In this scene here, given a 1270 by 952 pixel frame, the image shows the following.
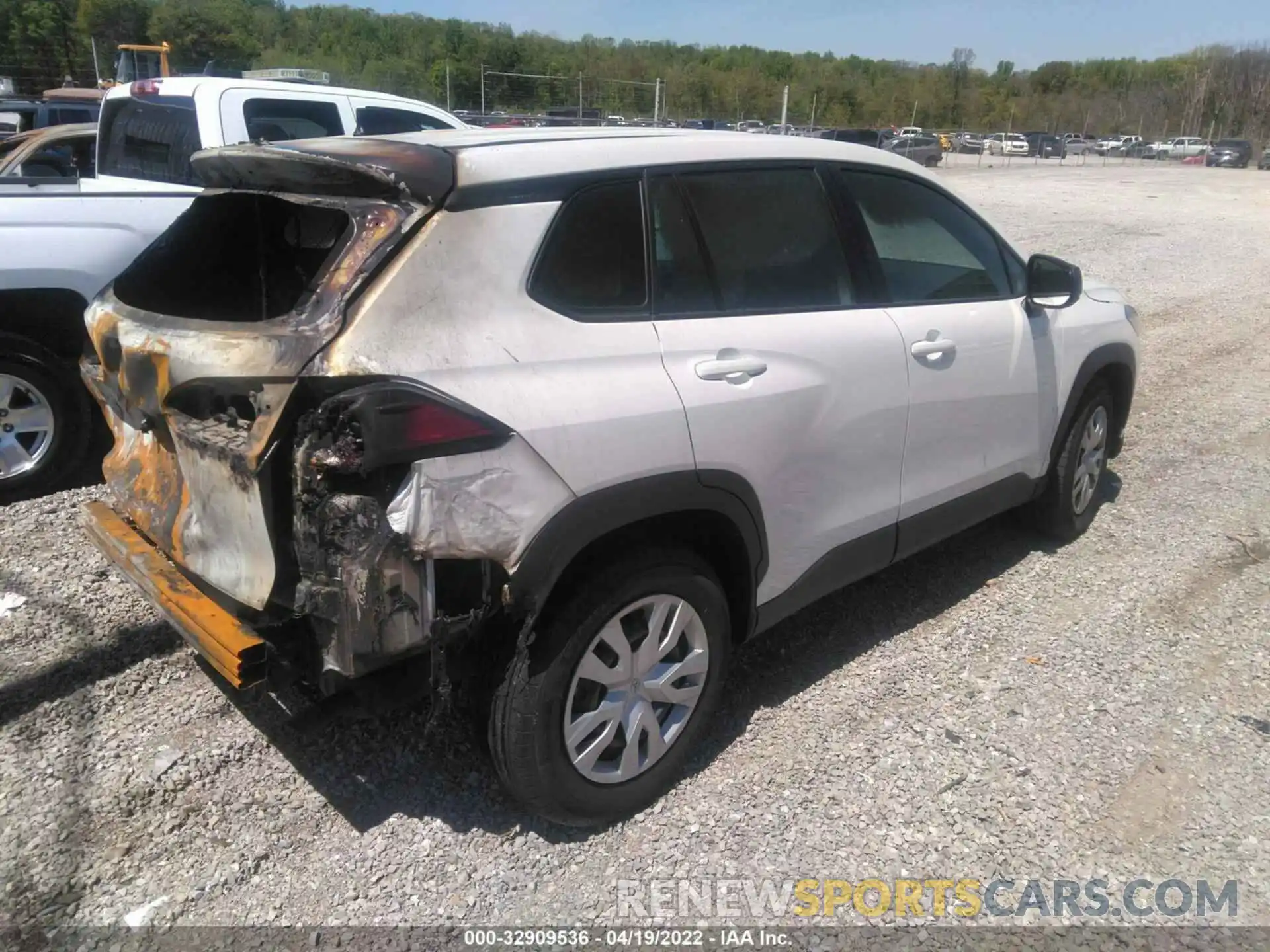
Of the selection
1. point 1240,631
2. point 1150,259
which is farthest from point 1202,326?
point 1240,631

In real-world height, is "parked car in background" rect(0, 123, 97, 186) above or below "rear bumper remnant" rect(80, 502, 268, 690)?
above

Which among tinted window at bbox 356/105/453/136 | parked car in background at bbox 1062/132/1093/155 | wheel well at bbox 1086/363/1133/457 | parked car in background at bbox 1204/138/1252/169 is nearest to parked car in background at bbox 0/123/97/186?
tinted window at bbox 356/105/453/136

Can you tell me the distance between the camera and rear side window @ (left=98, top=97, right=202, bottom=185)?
6.20 metres

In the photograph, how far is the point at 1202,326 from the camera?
1010 centimetres

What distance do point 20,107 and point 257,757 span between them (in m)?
17.4

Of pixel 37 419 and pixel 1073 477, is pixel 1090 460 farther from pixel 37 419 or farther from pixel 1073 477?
pixel 37 419

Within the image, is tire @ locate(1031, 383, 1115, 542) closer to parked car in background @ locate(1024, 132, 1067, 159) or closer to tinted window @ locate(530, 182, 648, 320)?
tinted window @ locate(530, 182, 648, 320)

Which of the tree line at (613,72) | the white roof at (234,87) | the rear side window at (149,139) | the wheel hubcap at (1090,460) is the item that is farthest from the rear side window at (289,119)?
the tree line at (613,72)

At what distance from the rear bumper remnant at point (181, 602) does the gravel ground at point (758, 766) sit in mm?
621

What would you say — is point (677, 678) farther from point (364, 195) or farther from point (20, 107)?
point (20, 107)

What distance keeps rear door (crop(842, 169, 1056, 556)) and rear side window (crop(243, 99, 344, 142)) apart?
13.6 ft

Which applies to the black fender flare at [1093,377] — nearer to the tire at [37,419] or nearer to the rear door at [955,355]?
the rear door at [955,355]

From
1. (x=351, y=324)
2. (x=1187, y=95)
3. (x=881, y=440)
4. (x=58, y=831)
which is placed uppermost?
(x=1187, y=95)

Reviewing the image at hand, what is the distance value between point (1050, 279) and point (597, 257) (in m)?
2.24
